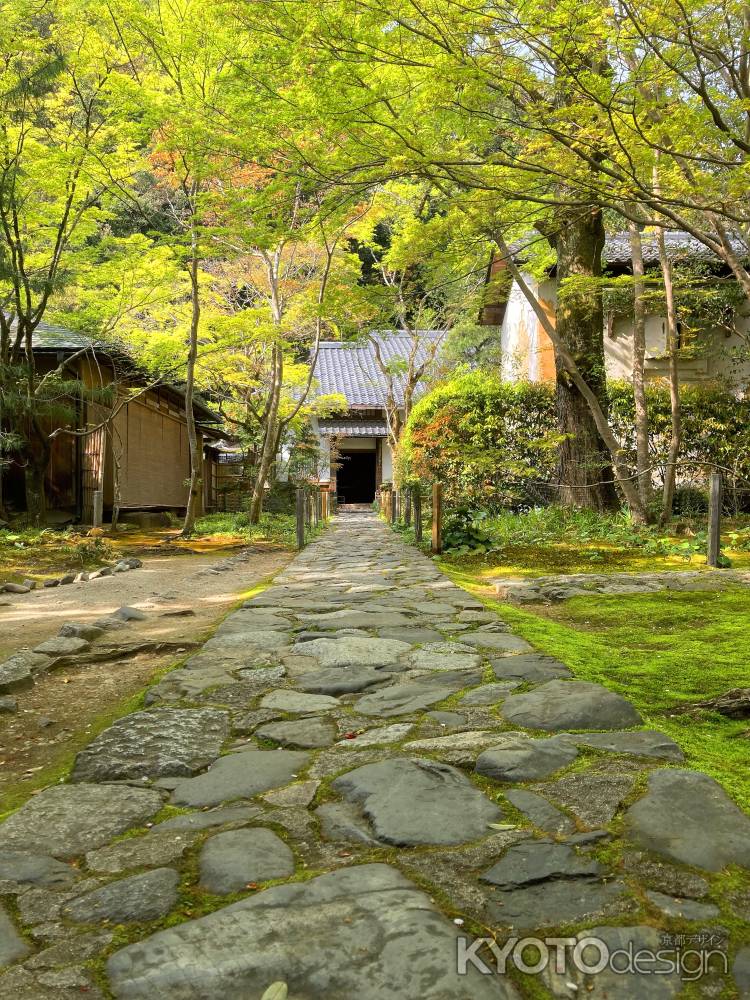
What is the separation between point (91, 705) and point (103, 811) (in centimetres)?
126

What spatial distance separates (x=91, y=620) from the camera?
497 cm

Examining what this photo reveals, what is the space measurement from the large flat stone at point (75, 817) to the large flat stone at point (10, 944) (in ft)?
0.95

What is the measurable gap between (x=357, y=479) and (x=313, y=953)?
94.8 ft

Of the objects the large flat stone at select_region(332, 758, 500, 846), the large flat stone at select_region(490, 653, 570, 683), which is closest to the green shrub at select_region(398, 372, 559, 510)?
the large flat stone at select_region(490, 653, 570, 683)

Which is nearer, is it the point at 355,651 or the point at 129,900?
the point at 129,900

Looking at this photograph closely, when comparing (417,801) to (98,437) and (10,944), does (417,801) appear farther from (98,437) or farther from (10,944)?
(98,437)

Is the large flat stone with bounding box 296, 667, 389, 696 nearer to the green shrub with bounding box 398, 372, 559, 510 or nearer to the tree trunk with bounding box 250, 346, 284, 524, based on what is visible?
the green shrub with bounding box 398, 372, 559, 510

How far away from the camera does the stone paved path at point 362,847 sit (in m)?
1.17

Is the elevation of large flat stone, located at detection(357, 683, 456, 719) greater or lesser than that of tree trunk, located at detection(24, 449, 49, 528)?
lesser

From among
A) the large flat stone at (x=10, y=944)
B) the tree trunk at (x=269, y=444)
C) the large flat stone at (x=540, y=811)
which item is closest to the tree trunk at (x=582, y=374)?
the tree trunk at (x=269, y=444)

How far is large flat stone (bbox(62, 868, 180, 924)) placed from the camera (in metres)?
1.34

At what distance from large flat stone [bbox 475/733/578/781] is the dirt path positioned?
1.38 metres

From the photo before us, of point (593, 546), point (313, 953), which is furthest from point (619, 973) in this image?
point (593, 546)

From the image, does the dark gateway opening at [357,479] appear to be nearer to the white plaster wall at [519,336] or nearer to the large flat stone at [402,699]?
the white plaster wall at [519,336]
